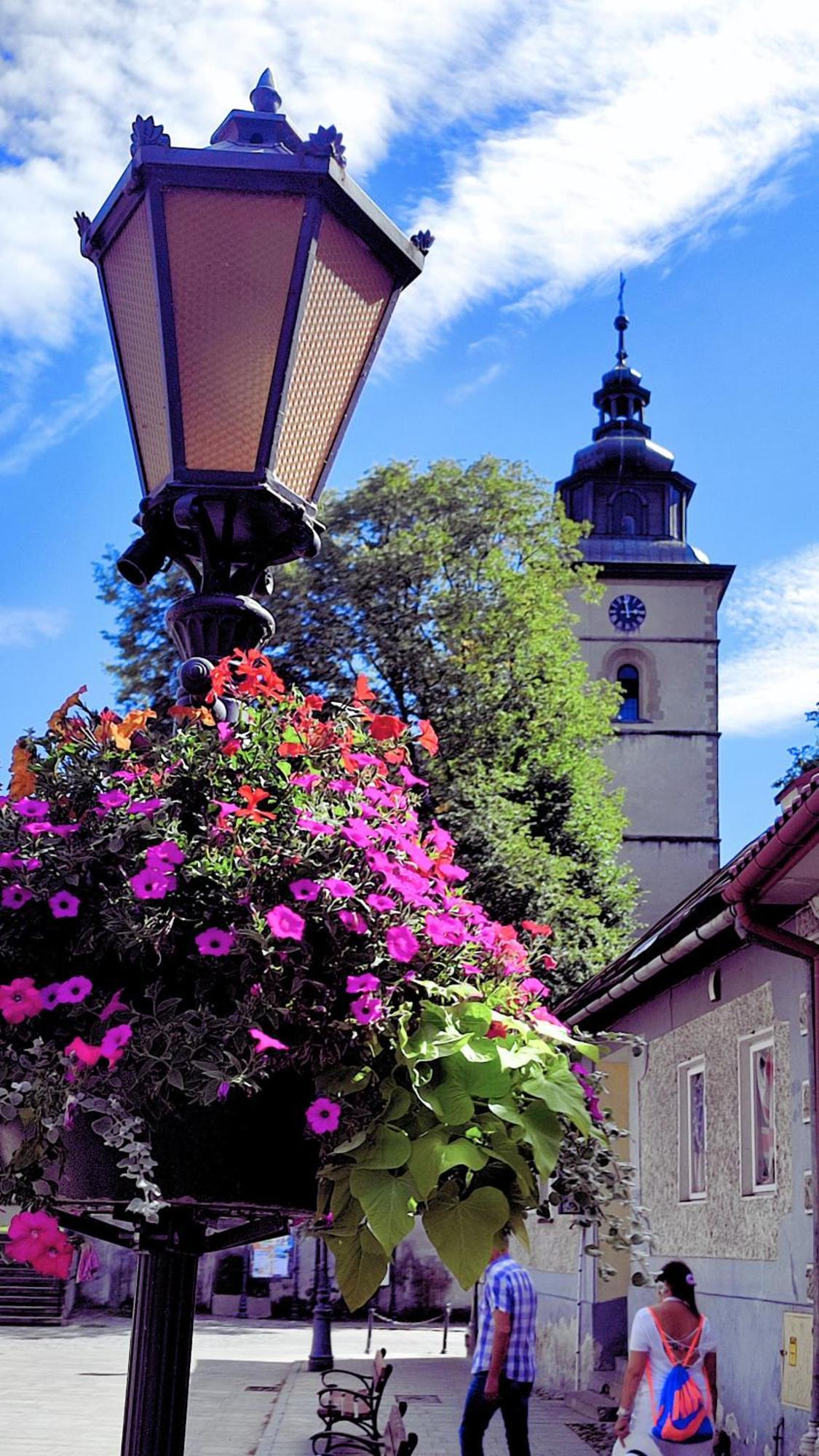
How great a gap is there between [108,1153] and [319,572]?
2449 cm

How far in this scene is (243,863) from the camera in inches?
81.9

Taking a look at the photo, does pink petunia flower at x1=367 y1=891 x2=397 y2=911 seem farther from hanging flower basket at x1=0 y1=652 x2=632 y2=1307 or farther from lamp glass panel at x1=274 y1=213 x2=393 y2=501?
lamp glass panel at x1=274 y1=213 x2=393 y2=501

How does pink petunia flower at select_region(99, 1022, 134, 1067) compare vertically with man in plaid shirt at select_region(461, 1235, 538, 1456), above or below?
above

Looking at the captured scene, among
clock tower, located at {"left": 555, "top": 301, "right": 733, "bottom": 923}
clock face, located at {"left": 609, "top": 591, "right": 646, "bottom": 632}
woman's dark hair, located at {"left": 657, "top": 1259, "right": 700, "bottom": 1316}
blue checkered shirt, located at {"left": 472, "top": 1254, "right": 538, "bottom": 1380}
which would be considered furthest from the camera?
clock face, located at {"left": 609, "top": 591, "right": 646, "bottom": 632}

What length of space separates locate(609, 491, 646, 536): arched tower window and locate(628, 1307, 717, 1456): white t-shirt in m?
44.6

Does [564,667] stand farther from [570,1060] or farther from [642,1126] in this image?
[570,1060]

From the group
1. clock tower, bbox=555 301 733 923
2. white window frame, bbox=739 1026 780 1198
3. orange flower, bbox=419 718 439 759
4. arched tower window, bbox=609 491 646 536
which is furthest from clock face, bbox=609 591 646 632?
orange flower, bbox=419 718 439 759

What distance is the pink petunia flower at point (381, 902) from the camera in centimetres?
210

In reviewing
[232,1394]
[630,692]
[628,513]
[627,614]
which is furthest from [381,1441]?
[628,513]

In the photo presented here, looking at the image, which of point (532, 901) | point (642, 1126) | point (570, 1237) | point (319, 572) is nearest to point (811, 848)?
point (642, 1126)

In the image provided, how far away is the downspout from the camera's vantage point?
28.7 feet

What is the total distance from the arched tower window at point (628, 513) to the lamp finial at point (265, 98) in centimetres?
4865

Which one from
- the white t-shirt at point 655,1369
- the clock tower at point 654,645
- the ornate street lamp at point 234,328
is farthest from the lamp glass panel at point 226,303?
the clock tower at point 654,645

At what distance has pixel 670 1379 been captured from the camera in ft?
23.9
